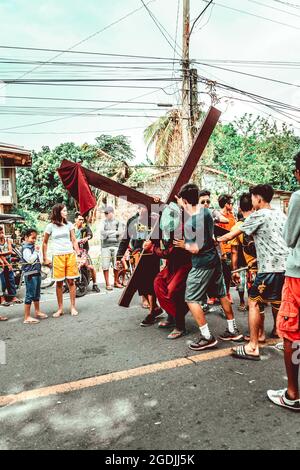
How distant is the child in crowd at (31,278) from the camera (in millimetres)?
5617

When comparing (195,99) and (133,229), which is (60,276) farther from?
(195,99)

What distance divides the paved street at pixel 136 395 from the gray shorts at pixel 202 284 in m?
0.61

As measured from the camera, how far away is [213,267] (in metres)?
4.13

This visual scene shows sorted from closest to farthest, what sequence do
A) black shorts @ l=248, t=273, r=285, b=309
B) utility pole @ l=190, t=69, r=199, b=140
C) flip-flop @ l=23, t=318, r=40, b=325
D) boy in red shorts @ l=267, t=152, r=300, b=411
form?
boy in red shorts @ l=267, t=152, r=300, b=411 < black shorts @ l=248, t=273, r=285, b=309 < flip-flop @ l=23, t=318, r=40, b=325 < utility pole @ l=190, t=69, r=199, b=140

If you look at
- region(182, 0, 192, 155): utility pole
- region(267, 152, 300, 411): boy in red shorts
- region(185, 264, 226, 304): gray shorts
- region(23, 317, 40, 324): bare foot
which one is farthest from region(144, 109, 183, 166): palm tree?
region(267, 152, 300, 411): boy in red shorts

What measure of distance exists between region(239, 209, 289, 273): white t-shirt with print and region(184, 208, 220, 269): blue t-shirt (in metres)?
0.47

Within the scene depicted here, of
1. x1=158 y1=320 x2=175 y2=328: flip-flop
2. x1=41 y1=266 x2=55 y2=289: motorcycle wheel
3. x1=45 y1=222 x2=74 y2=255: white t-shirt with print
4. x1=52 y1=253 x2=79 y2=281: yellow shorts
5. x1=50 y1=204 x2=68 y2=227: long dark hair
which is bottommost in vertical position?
x1=41 y1=266 x2=55 y2=289: motorcycle wheel

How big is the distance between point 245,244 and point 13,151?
1871cm

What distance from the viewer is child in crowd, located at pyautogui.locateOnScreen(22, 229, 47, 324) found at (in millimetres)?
5617

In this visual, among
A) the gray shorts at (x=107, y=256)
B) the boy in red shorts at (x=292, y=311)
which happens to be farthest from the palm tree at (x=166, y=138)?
the boy in red shorts at (x=292, y=311)

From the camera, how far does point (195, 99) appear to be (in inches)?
483

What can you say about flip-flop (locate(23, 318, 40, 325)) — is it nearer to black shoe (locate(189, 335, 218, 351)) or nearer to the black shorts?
black shoe (locate(189, 335, 218, 351))

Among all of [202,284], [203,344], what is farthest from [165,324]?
[202,284]
